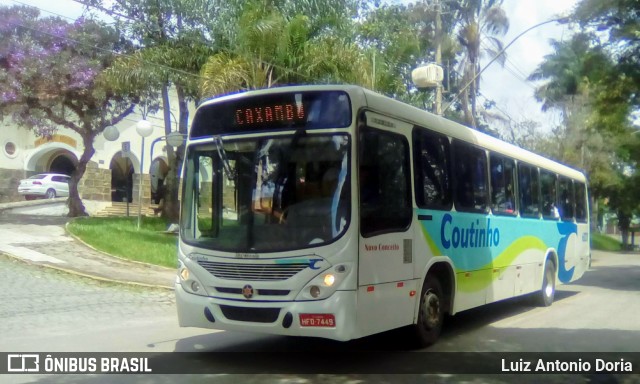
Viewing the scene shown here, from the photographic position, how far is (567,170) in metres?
15.8

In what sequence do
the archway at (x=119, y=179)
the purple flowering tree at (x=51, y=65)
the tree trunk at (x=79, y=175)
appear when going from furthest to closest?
the archway at (x=119, y=179), the tree trunk at (x=79, y=175), the purple flowering tree at (x=51, y=65)

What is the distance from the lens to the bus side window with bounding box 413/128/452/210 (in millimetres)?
8734

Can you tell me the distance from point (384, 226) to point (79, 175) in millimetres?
19043

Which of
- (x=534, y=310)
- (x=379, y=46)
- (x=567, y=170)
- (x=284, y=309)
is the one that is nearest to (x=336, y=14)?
(x=379, y=46)

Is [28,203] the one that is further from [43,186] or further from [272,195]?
[272,195]

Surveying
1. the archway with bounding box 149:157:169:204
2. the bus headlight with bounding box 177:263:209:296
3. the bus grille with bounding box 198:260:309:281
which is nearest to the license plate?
the bus grille with bounding box 198:260:309:281

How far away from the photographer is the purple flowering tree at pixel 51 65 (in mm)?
21688

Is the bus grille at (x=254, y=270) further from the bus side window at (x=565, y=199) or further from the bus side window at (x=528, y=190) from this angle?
the bus side window at (x=565, y=199)

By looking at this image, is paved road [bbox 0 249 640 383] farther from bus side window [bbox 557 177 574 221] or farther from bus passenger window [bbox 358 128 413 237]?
bus side window [bbox 557 177 574 221]

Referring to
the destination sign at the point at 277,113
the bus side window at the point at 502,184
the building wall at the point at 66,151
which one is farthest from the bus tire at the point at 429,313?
the building wall at the point at 66,151

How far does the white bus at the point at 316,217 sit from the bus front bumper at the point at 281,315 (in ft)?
0.04

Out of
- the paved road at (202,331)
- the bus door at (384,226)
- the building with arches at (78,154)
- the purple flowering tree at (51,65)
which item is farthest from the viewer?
the building with arches at (78,154)

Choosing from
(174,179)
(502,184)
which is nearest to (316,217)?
(502,184)

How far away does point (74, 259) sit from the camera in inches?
653
